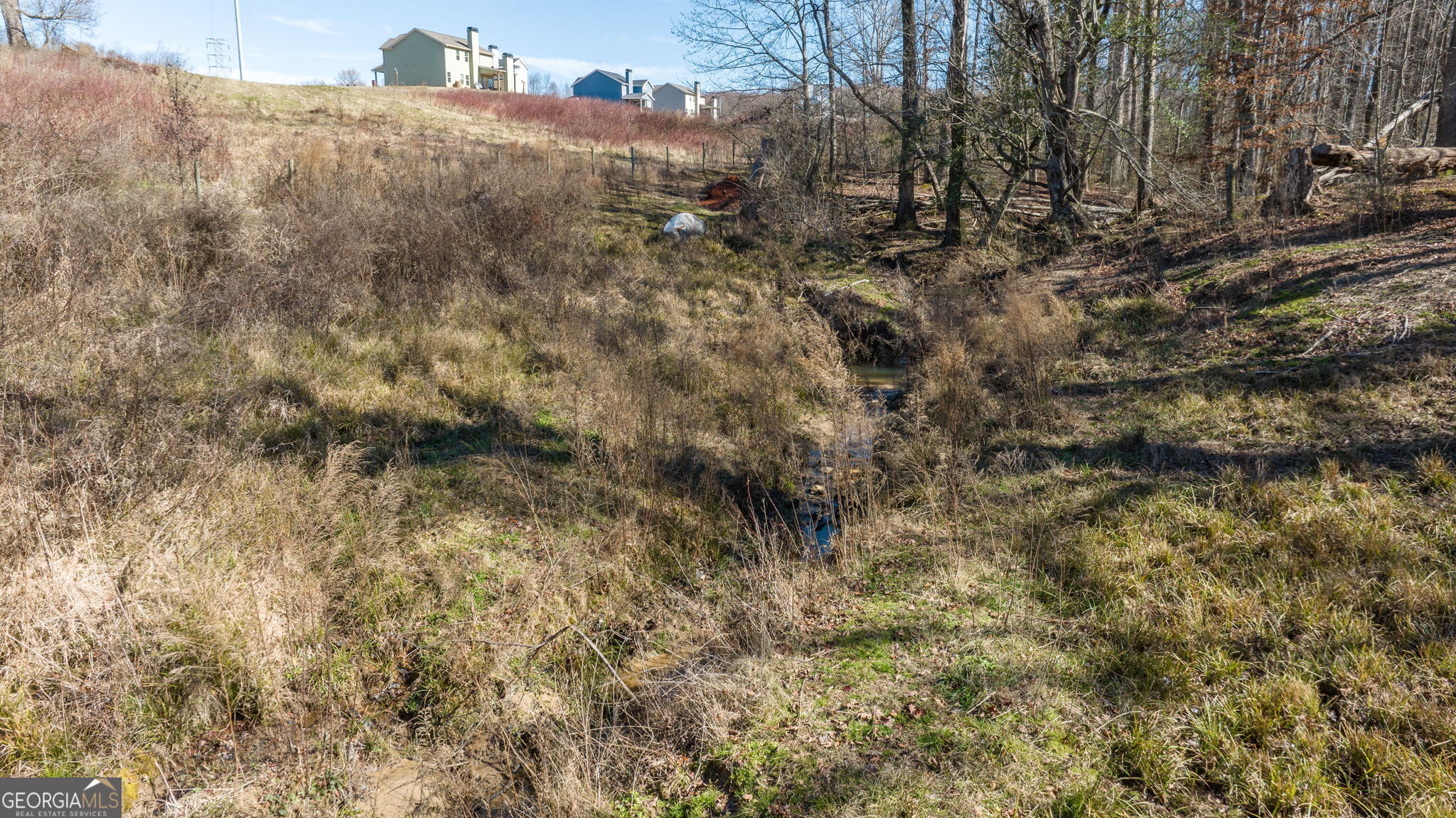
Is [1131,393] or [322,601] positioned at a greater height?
[1131,393]

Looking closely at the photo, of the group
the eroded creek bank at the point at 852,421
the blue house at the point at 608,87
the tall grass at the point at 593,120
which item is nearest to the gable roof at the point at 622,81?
the blue house at the point at 608,87

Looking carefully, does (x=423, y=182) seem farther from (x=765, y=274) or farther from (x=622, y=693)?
(x=622, y=693)

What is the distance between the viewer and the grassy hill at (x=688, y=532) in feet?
11.4

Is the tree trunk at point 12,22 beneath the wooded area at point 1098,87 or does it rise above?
above

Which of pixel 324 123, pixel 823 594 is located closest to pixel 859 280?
pixel 823 594

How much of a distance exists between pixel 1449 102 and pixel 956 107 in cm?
766

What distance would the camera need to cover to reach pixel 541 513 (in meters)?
6.23

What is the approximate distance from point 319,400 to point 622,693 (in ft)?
15.4

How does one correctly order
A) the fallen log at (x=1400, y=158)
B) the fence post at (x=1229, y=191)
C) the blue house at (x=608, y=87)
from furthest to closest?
the blue house at (x=608, y=87) < the fence post at (x=1229, y=191) < the fallen log at (x=1400, y=158)

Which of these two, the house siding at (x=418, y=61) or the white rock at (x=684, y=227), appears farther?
the house siding at (x=418, y=61)

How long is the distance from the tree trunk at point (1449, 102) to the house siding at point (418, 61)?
168 feet

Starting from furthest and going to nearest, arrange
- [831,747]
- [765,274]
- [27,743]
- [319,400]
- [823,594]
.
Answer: [765,274] < [319,400] < [823,594] < [831,747] < [27,743]

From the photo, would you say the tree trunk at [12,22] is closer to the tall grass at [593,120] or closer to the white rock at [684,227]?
the tall grass at [593,120]

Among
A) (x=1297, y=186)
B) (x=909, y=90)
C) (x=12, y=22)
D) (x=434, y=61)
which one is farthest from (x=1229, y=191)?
(x=434, y=61)
